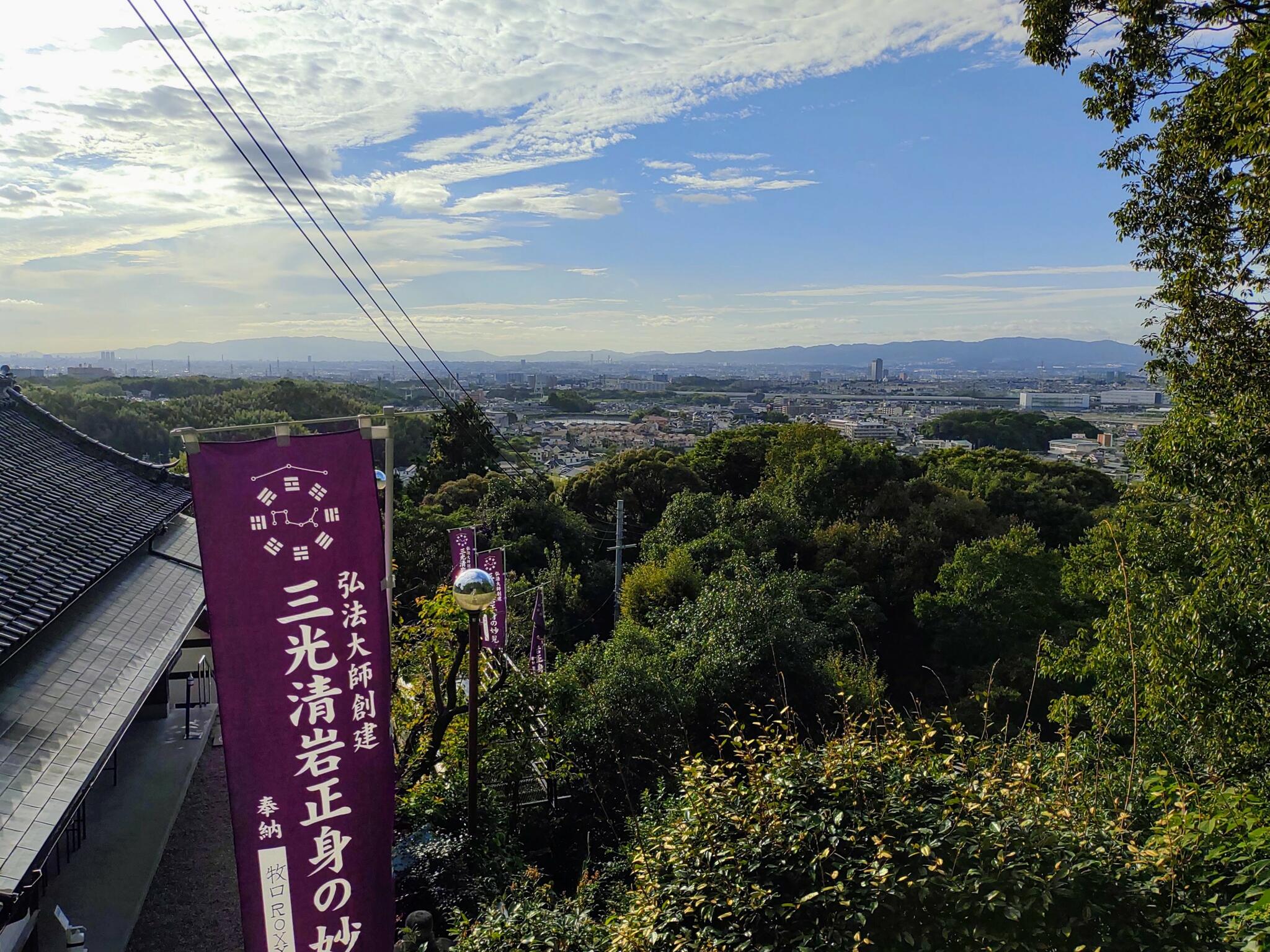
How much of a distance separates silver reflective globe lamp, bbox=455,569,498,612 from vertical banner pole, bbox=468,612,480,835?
7.9 inches

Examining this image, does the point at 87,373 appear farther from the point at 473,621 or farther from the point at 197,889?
the point at 473,621

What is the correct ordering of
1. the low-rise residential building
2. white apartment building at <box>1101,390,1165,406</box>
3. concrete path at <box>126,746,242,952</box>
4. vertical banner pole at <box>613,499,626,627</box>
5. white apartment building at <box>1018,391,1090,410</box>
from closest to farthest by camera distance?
concrete path at <box>126,746,242,952</box>
vertical banner pole at <box>613,499,626,627</box>
the low-rise residential building
white apartment building at <box>1018,391,1090,410</box>
white apartment building at <box>1101,390,1165,406</box>

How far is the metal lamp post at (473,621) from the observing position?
16.1ft

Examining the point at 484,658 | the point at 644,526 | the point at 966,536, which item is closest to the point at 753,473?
the point at 644,526

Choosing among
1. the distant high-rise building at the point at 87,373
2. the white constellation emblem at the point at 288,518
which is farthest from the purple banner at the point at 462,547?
the distant high-rise building at the point at 87,373

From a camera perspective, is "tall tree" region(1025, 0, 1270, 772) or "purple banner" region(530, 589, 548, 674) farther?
"purple banner" region(530, 589, 548, 674)

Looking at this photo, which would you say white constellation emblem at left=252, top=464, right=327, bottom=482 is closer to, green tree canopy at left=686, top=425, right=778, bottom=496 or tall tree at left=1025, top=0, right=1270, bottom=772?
tall tree at left=1025, top=0, right=1270, bottom=772

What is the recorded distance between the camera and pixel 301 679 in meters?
3.77

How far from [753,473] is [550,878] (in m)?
19.2

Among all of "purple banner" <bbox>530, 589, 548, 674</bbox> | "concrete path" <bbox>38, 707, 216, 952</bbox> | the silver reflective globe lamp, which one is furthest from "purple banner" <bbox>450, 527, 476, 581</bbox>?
the silver reflective globe lamp

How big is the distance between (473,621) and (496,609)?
4856mm

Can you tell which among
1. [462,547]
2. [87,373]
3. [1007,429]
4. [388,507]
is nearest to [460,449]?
[462,547]

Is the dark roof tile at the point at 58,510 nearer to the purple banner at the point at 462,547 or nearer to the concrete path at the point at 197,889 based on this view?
the concrete path at the point at 197,889

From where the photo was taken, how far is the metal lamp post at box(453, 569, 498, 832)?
492 cm
